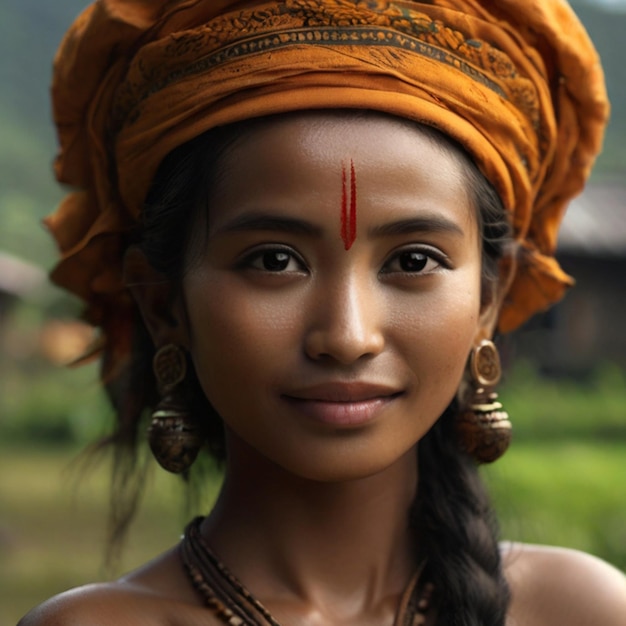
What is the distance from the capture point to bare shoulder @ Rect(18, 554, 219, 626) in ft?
6.63

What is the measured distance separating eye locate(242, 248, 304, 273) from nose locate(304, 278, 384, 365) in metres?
0.08

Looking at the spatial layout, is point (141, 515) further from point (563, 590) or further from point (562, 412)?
point (563, 590)

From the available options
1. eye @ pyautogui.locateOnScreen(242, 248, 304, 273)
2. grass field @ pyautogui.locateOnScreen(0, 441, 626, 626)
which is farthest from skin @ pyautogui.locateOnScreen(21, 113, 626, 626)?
grass field @ pyautogui.locateOnScreen(0, 441, 626, 626)

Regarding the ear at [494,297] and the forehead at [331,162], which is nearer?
the forehead at [331,162]

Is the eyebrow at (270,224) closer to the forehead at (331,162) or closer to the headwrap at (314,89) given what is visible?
the forehead at (331,162)

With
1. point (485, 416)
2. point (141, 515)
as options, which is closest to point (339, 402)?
point (485, 416)

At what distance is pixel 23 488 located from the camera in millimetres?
9141

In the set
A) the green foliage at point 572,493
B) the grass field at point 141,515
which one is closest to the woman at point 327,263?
the green foliage at point 572,493

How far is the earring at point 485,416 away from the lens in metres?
2.22

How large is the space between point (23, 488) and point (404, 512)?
24.4 ft

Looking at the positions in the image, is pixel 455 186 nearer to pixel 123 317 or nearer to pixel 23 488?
pixel 123 317

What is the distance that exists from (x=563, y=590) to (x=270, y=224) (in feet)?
3.10

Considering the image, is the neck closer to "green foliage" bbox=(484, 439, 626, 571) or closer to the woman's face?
the woman's face

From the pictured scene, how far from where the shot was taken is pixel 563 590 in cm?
222
